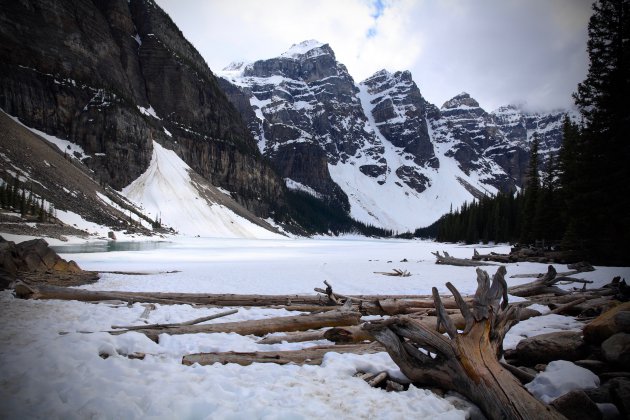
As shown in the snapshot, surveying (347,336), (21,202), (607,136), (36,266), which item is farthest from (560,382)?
(21,202)

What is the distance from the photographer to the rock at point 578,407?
137 inches

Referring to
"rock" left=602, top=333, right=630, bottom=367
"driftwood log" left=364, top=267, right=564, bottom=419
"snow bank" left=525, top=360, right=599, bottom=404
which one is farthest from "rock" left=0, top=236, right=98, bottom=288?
"rock" left=602, top=333, right=630, bottom=367

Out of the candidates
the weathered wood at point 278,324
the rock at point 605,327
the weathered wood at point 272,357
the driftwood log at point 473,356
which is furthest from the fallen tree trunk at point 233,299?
the rock at point 605,327

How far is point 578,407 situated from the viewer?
3.52m

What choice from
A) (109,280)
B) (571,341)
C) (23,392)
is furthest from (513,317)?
(109,280)

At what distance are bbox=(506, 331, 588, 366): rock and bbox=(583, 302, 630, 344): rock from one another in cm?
18

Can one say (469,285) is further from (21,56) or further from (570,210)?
(21,56)

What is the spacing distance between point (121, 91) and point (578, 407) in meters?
147

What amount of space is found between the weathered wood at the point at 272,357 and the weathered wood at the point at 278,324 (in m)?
1.71

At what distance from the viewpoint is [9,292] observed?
34.2 feet

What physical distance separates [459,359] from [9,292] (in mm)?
13379

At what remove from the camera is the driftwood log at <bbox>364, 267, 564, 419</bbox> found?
3.68 m

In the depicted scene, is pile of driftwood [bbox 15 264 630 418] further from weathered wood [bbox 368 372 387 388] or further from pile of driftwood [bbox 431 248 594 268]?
pile of driftwood [bbox 431 248 594 268]

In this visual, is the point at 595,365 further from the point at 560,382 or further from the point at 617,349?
the point at 560,382
